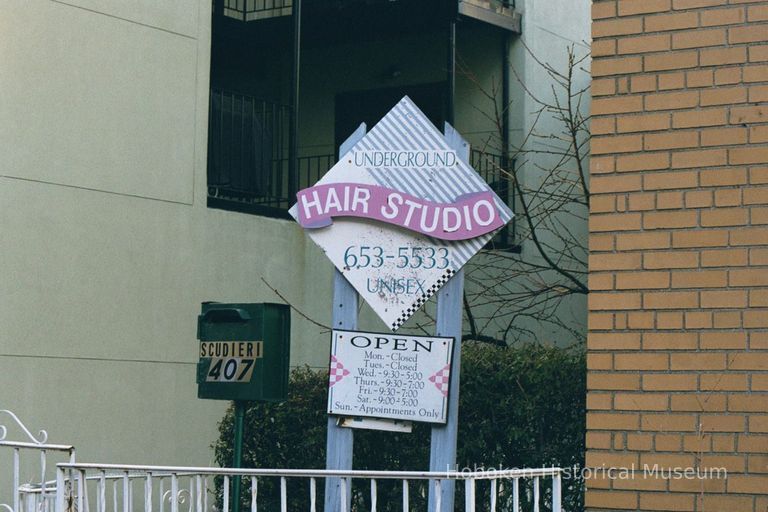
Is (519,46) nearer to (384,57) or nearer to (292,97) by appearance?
(384,57)

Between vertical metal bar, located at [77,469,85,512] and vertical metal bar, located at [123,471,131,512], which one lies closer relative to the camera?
vertical metal bar, located at [123,471,131,512]

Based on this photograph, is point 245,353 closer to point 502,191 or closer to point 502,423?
point 502,423

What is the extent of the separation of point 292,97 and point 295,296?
2.06m

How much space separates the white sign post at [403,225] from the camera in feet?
24.3

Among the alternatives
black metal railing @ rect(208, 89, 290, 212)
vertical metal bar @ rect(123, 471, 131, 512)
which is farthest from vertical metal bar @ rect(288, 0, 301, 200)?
vertical metal bar @ rect(123, 471, 131, 512)

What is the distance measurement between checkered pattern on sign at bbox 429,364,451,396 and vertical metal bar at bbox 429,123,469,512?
0.11 ft

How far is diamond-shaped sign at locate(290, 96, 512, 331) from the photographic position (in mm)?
7422

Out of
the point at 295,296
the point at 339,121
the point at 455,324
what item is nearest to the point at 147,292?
the point at 295,296

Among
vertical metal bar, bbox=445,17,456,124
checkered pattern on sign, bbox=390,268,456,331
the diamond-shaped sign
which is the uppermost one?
vertical metal bar, bbox=445,17,456,124

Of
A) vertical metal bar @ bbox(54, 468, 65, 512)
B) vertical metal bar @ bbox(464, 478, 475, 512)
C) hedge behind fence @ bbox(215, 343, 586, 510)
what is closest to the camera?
vertical metal bar @ bbox(464, 478, 475, 512)

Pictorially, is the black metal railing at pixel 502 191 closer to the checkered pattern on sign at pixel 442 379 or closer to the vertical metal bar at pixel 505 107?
the vertical metal bar at pixel 505 107

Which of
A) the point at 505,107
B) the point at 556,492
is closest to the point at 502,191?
the point at 505,107

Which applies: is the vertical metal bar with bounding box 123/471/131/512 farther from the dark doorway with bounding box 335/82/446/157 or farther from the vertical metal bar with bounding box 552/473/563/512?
the dark doorway with bounding box 335/82/446/157

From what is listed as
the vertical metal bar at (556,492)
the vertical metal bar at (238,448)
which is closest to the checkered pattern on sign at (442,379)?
the vertical metal bar at (238,448)
